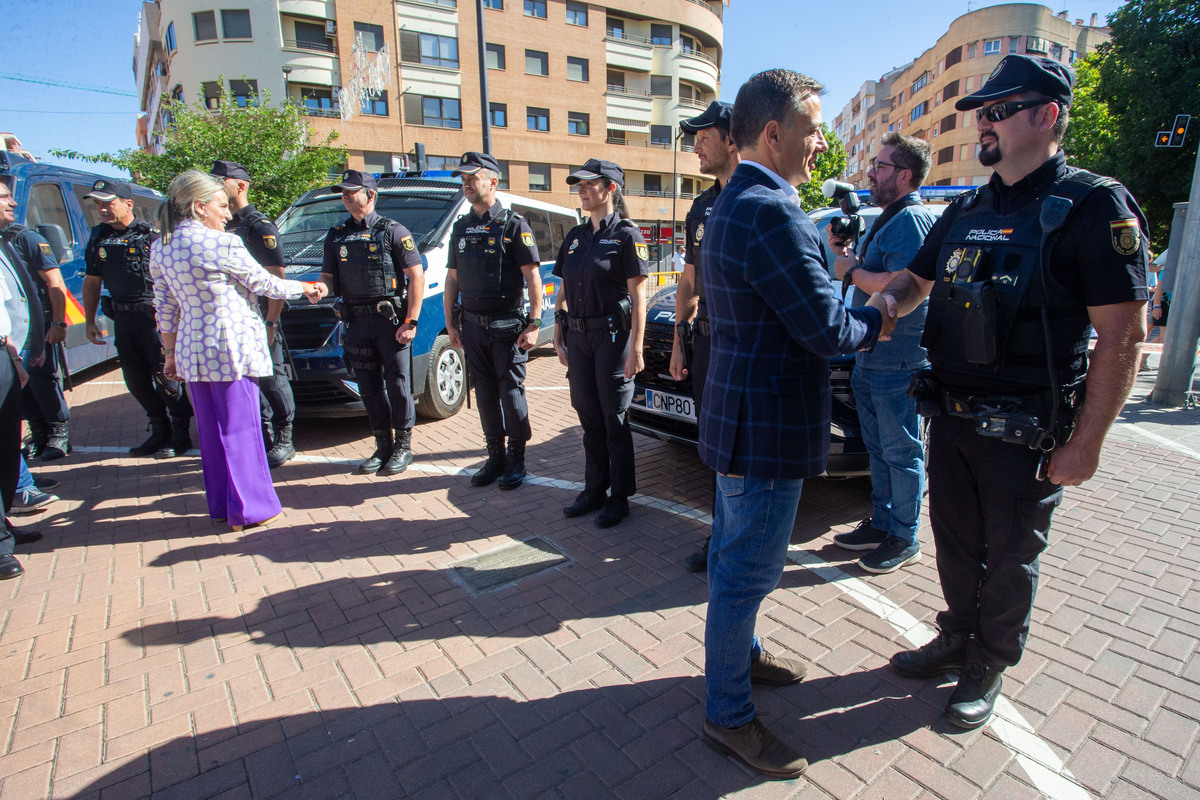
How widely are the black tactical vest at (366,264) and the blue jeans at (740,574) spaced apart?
3.37m

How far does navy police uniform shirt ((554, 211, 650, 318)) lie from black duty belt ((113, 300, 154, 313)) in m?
3.81

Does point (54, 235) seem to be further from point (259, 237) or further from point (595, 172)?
point (595, 172)

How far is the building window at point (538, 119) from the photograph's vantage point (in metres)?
36.5

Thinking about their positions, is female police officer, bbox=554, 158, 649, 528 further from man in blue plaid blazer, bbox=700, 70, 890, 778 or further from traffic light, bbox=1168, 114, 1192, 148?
traffic light, bbox=1168, 114, 1192, 148

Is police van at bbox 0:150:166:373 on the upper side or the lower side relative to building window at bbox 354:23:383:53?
lower

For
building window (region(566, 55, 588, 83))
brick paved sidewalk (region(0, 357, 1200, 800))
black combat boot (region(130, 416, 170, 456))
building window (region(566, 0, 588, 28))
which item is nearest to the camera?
brick paved sidewalk (region(0, 357, 1200, 800))

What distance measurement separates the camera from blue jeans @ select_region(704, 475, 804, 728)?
2.03 m

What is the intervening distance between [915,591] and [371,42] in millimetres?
35616

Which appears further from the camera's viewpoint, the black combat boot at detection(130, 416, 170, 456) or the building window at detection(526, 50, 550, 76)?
the building window at detection(526, 50, 550, 76)

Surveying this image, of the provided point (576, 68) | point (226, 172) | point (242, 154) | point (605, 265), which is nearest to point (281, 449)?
point (226, 172)

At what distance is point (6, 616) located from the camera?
3150 mm

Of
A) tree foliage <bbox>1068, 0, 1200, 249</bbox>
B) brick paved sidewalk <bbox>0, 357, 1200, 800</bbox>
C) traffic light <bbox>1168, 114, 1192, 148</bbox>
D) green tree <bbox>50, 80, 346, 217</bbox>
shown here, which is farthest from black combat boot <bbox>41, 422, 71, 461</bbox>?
tree foliage <bbox>1068, 0, 1200, 249</bbox>

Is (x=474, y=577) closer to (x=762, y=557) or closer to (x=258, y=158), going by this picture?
(x=762, y=557)

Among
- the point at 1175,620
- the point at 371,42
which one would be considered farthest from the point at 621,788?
the point at 371,42
